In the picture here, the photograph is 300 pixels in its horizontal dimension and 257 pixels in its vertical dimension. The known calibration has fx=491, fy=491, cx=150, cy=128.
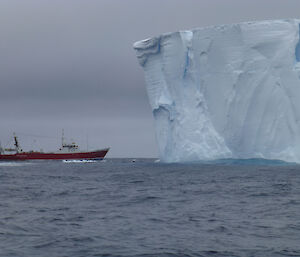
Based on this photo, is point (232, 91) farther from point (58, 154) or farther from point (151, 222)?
point (58, 154)

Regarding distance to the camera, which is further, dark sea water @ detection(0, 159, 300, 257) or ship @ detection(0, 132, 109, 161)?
ship @ detection(0, 132, 109, 161)

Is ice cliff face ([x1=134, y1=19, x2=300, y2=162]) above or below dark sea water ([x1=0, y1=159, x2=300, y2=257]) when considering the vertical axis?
above

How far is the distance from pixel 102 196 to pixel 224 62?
1657 centimetres

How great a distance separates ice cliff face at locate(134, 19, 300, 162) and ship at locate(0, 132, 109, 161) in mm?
32911

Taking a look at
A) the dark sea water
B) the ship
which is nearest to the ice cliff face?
the dark sea water

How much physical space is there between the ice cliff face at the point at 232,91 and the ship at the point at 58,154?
108 feet

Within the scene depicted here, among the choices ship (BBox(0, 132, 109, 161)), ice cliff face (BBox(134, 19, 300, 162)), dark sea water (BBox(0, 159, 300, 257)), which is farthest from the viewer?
ship (BBox(0, 132, 109, 161))

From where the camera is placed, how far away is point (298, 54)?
27.9m

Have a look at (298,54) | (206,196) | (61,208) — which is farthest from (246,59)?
A: (61,208)

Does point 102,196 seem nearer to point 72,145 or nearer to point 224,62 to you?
point 224,62

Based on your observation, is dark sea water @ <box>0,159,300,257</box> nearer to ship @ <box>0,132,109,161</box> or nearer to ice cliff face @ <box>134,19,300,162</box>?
ice cliff face @ <box>134,19,300,162</box>

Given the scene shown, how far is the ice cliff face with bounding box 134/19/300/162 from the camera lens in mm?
26531

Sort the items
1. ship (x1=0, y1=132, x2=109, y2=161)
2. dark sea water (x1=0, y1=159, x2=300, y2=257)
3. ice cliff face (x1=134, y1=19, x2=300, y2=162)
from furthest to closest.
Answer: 1. ship (x1=0, y1=132, x2=109, y2=161)
2. ice cliff face (x1=134, y1=19, x2=300, y2=162)
3. dark sea water (x1=0, y1=159, x2=300, y2=257)

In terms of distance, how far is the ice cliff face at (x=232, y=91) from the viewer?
26531 mm
